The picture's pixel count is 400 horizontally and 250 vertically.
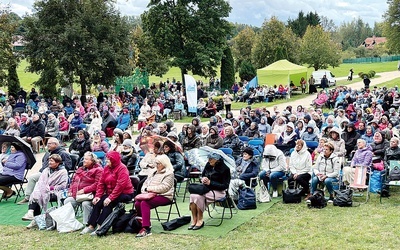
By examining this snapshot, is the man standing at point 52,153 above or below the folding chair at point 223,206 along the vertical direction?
above

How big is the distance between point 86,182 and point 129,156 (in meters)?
1.85

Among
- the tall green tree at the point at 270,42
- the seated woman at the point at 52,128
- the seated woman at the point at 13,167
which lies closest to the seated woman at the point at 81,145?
the seated woman at the point at 13,167

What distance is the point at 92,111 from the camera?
781 inches

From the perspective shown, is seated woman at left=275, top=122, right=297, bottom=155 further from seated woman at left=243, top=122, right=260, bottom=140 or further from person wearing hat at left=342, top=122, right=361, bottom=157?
person wearing hat at left=342, top=122, right=361, bottom=157

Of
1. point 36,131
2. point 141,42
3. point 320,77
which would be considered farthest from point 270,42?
point 36,131

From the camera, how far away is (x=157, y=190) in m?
7.99

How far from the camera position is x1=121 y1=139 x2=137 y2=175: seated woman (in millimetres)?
10250

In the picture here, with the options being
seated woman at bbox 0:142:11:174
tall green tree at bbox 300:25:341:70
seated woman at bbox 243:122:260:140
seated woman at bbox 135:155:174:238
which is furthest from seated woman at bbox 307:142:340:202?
tall green tree at bbox 300:25:341:70

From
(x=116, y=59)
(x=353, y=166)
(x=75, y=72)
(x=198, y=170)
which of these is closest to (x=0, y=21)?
(x=75, y=72)

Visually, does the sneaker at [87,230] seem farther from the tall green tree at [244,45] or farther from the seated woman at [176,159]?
the tall green tree at [244,45]

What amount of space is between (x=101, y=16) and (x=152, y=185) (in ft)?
66.6

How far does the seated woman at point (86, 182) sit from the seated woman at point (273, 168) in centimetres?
323

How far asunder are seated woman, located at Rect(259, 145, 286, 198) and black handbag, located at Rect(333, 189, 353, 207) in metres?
1.20

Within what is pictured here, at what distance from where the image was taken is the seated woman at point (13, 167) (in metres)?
10.3
